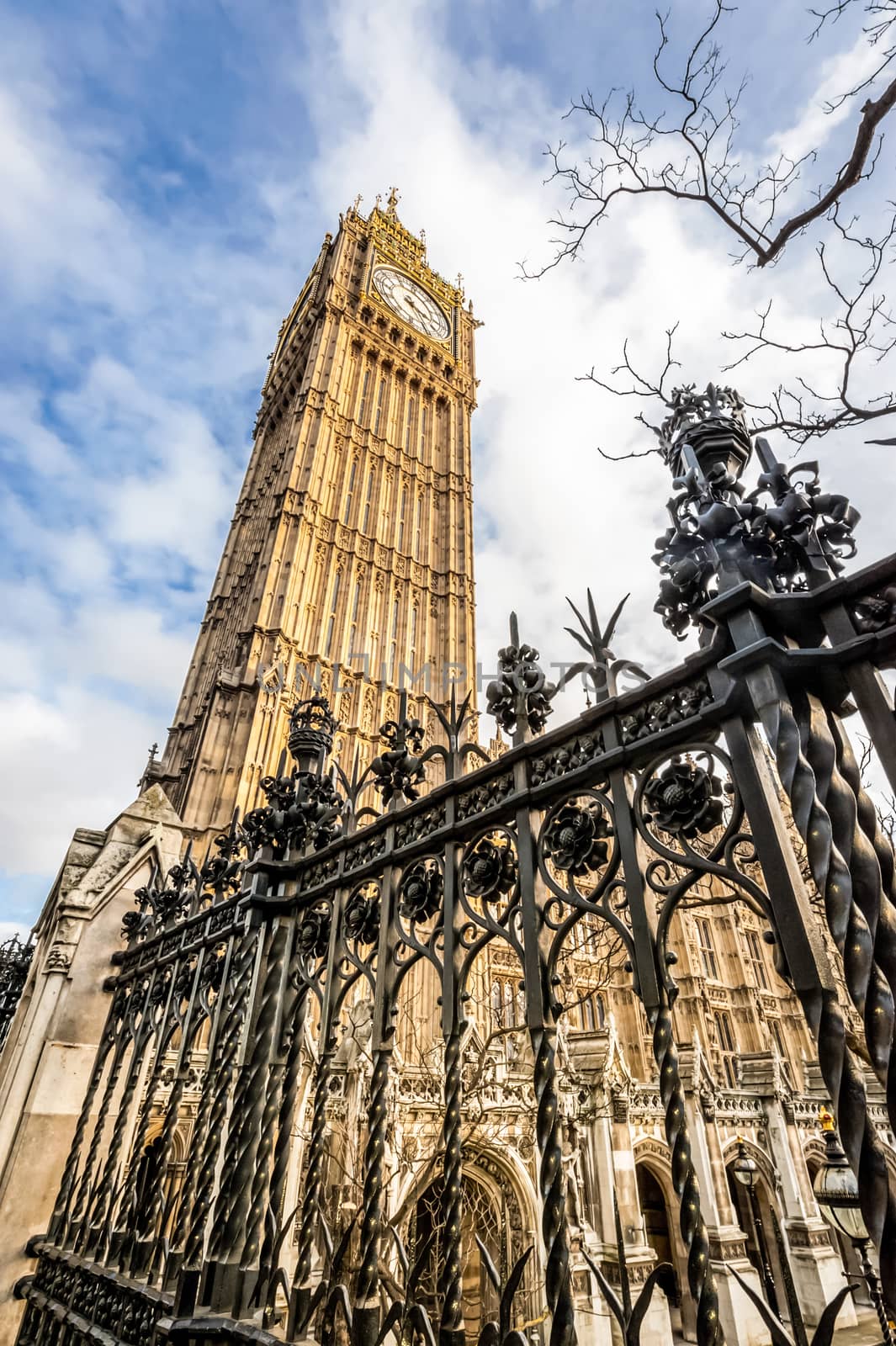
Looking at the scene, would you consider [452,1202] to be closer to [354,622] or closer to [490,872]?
[490,872]

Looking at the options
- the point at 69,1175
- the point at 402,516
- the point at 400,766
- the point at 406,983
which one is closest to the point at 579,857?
the point at 400,766

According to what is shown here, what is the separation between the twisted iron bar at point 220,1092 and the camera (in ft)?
9.00

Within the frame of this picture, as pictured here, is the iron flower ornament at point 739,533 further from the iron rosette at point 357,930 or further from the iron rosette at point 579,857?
the iron rosette at point 357,930

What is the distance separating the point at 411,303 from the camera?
3759 centimetres

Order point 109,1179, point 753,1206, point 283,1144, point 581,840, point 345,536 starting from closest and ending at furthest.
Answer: point 581,840 < point 283,1144 < point 109,1179 < point 753,1206 < point 345,536

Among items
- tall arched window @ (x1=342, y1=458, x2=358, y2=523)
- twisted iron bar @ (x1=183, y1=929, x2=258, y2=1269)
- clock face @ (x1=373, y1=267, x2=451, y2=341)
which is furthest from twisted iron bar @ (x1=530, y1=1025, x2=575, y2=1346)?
clock face @ (x1=373, y1=267, x2=451, y2=341)

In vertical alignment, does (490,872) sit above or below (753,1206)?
above

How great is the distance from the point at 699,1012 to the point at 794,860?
25.0 metres

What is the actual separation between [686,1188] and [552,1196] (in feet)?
1.28

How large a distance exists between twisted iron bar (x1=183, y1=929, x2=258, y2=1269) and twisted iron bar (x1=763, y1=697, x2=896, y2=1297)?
2.41 metres

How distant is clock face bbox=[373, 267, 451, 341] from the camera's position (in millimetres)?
36312

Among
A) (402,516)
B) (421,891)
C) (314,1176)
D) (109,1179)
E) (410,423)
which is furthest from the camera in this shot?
(410,423)

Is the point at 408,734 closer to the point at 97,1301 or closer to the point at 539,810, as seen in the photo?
the point at 539,810

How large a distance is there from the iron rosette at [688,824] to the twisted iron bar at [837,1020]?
14 cm
